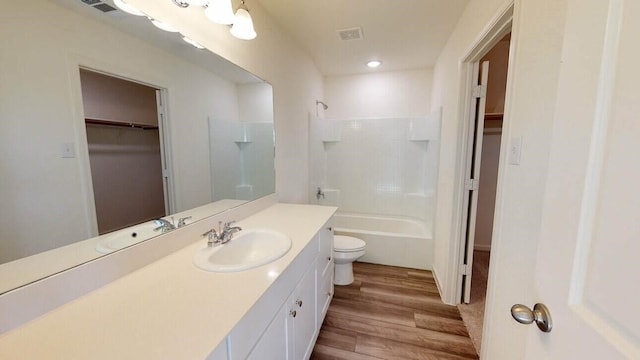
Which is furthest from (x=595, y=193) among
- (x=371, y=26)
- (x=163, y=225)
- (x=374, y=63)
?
(x=374, y=63)

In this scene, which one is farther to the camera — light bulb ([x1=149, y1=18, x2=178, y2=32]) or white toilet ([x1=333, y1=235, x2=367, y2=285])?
white toilet ([x1=333, y1=235, x2=367, y2=285])

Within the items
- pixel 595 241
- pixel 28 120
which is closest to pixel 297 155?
pixel 28 120

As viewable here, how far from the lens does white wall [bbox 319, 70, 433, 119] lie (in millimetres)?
3281

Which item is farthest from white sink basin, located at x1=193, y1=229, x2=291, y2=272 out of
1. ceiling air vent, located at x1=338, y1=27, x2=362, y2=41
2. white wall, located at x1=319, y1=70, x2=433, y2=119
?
white wall, located at x1=319, y1=70, x2=433, y2=119

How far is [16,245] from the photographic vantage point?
0.72 meters

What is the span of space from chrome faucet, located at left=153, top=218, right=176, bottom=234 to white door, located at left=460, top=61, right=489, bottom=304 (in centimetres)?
200

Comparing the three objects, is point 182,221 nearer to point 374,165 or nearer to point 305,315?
point 305,315

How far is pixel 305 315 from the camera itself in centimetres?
138

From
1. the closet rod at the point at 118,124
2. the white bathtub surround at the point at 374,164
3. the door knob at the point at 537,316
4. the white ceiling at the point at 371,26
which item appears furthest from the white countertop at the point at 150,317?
the white bathtub surround at the point at 374,164

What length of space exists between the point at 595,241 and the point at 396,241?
2467mm

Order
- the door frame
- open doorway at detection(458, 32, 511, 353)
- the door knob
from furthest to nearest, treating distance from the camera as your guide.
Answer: open doorway at detection(458, 32, 511, 353) → the door frame → the door knob

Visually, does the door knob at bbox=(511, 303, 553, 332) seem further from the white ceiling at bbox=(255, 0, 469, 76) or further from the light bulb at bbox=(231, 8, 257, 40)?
the white ceiling at bbox=(255, 0, 469, 76)

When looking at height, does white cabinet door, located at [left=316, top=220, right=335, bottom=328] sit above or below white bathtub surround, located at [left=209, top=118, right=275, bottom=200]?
below

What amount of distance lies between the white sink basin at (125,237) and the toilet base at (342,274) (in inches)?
67.7
